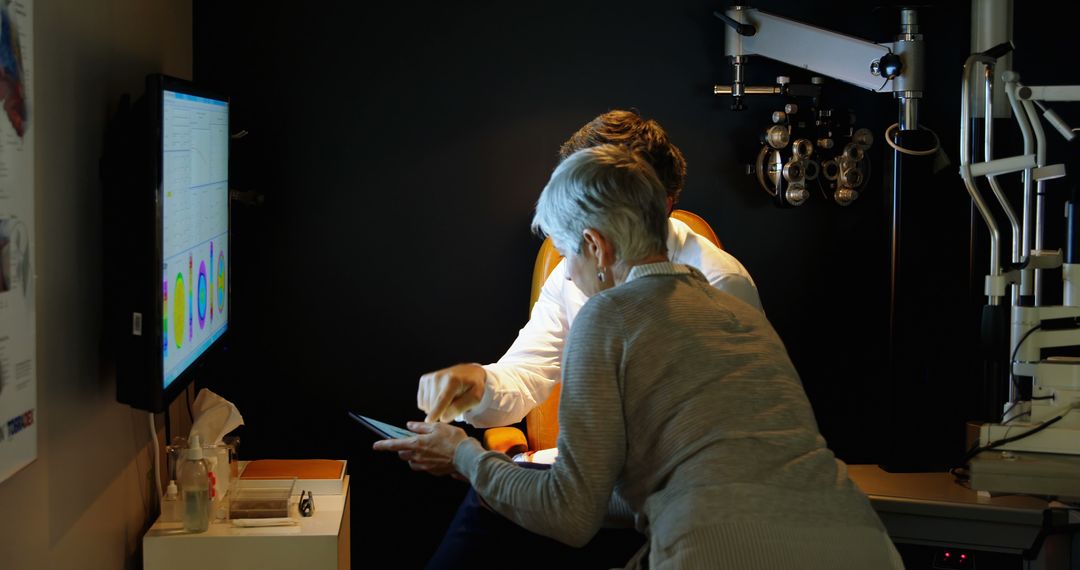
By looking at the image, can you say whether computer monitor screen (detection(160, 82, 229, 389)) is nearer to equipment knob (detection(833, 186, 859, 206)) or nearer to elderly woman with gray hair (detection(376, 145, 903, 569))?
elderly woman with gray hair (detection(376, 145, 903, 569))

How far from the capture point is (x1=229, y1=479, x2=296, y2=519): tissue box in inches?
94.5

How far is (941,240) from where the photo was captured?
3.28 m

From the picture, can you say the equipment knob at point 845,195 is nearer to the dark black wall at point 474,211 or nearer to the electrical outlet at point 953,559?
the dark black wall at point 474,211

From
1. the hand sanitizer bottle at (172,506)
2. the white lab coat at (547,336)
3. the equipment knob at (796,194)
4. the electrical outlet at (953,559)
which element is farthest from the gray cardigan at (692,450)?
the equipment knob at (796,194)

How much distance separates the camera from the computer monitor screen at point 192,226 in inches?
83.7

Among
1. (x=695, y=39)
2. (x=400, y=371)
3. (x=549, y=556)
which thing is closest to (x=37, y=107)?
(x=549, y=556)

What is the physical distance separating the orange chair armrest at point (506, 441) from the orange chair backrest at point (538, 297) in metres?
0.15

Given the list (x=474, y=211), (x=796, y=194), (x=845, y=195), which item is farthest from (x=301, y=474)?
(x=845, y=195)

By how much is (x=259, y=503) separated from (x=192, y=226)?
0.62 m

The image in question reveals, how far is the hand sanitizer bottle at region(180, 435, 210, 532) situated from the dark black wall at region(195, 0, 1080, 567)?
3.48ft

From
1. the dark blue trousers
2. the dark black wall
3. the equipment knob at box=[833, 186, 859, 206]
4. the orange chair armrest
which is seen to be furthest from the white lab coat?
the equipment knob at box=[833, 186, 859, 206]

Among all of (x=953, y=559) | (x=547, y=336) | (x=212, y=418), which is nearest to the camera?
(x=212, y=418)

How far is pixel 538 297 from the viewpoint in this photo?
321cm

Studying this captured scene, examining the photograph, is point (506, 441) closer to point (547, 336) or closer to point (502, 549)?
point (547, 336)
